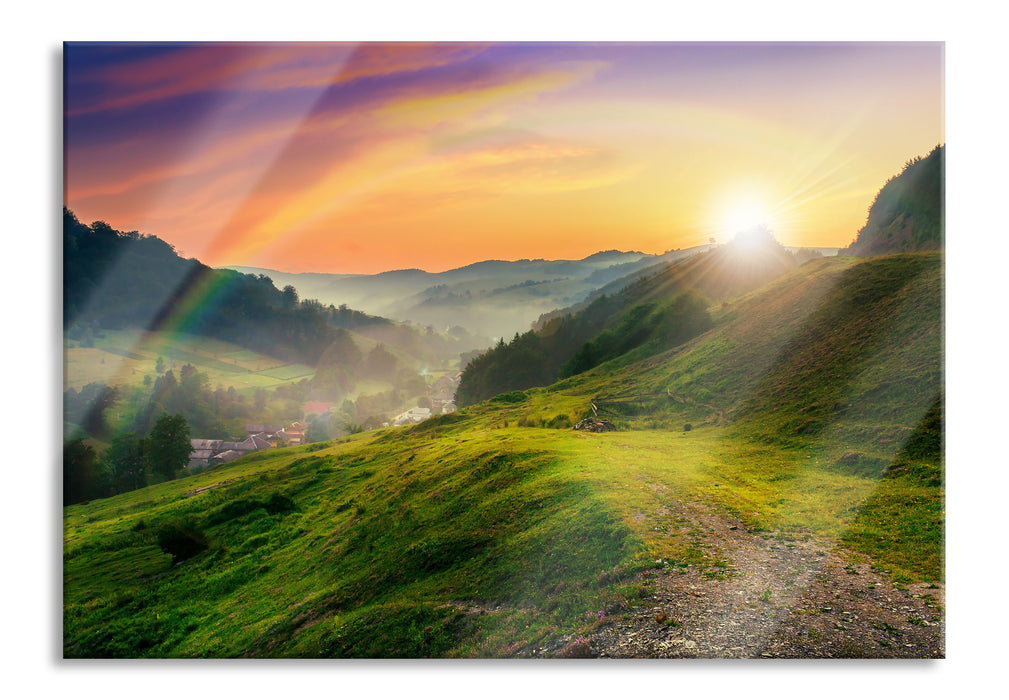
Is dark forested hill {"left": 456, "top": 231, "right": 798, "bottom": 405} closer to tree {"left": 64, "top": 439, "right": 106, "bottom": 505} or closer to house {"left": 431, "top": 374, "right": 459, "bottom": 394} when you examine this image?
house {"left": 431, "top": 374, "right": 459, "bottom": 394}

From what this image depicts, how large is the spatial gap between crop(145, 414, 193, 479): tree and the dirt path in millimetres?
15260

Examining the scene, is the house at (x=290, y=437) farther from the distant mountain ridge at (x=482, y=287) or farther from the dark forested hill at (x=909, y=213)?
the dark forested hill at (x=909, y=213)

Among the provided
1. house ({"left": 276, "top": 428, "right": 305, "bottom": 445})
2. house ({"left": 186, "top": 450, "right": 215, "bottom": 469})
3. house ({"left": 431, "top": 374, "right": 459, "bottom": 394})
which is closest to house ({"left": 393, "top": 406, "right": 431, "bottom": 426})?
house ({"left": 431, "top": 374, "right": 459, "bottom": 394})

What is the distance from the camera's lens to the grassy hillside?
727 centimetres

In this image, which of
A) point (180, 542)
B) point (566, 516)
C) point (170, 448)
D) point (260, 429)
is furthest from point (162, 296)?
point (566, 516)

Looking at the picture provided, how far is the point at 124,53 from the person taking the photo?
9156 mm

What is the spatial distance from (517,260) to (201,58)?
8.40 metres

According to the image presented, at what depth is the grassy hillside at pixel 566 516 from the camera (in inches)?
286

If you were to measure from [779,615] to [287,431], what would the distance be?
1894 centimetres

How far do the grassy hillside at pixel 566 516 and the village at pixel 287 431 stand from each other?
2.45 metres

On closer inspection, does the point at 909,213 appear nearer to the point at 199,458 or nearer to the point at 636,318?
the point at 636,318

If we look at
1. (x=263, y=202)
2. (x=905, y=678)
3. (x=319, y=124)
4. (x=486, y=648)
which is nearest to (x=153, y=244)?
(x=263, y=202)

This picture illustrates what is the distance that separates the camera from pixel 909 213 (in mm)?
10344

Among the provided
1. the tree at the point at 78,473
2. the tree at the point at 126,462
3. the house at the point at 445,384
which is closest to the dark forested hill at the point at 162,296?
the tree at the point at 78,473
